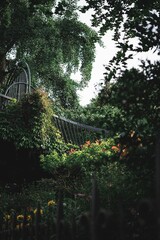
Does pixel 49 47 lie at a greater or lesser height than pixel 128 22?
greater

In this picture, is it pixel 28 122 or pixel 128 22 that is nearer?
pixel 128 22

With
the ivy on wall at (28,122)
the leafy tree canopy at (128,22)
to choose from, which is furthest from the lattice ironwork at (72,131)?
the leafy tree canopy at (128,22)

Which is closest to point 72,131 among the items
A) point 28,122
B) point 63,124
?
point 63,124

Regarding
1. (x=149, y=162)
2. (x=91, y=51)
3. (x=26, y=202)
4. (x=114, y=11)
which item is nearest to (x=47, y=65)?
(x=91, y=51)

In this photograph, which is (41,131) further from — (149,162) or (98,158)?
(149,162)

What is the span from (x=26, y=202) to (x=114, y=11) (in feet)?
18.0

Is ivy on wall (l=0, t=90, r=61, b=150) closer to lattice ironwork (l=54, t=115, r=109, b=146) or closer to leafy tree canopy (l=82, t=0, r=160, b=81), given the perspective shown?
lattice ironwork (l=54, t=115, r=109, b=146)

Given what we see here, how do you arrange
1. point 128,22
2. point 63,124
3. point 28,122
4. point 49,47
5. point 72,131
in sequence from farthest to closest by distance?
point 49,47 → point 72,131 → point 63,124 → point 28,122 → point 128,22

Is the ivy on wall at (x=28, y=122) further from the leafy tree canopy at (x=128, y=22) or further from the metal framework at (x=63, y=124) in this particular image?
the leafy tree canopy at (x=128, y=22)

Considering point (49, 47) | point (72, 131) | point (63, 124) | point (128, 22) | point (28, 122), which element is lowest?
point (128, 22)

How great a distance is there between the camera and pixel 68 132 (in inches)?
489

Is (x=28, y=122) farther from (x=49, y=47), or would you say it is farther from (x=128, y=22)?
(x=49, y=47)

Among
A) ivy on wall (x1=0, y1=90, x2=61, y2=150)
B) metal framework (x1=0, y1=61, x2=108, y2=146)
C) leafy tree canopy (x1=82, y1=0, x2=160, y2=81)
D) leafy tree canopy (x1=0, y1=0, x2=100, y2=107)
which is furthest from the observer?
leafy tree canopy (x1=0, y1=0, x2=100, y2=107)

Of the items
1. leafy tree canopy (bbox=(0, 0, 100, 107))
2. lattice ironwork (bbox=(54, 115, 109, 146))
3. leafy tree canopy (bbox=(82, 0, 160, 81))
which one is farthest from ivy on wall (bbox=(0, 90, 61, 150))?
leafy tree canopy (bbox=(0, 0, 100, 107))
